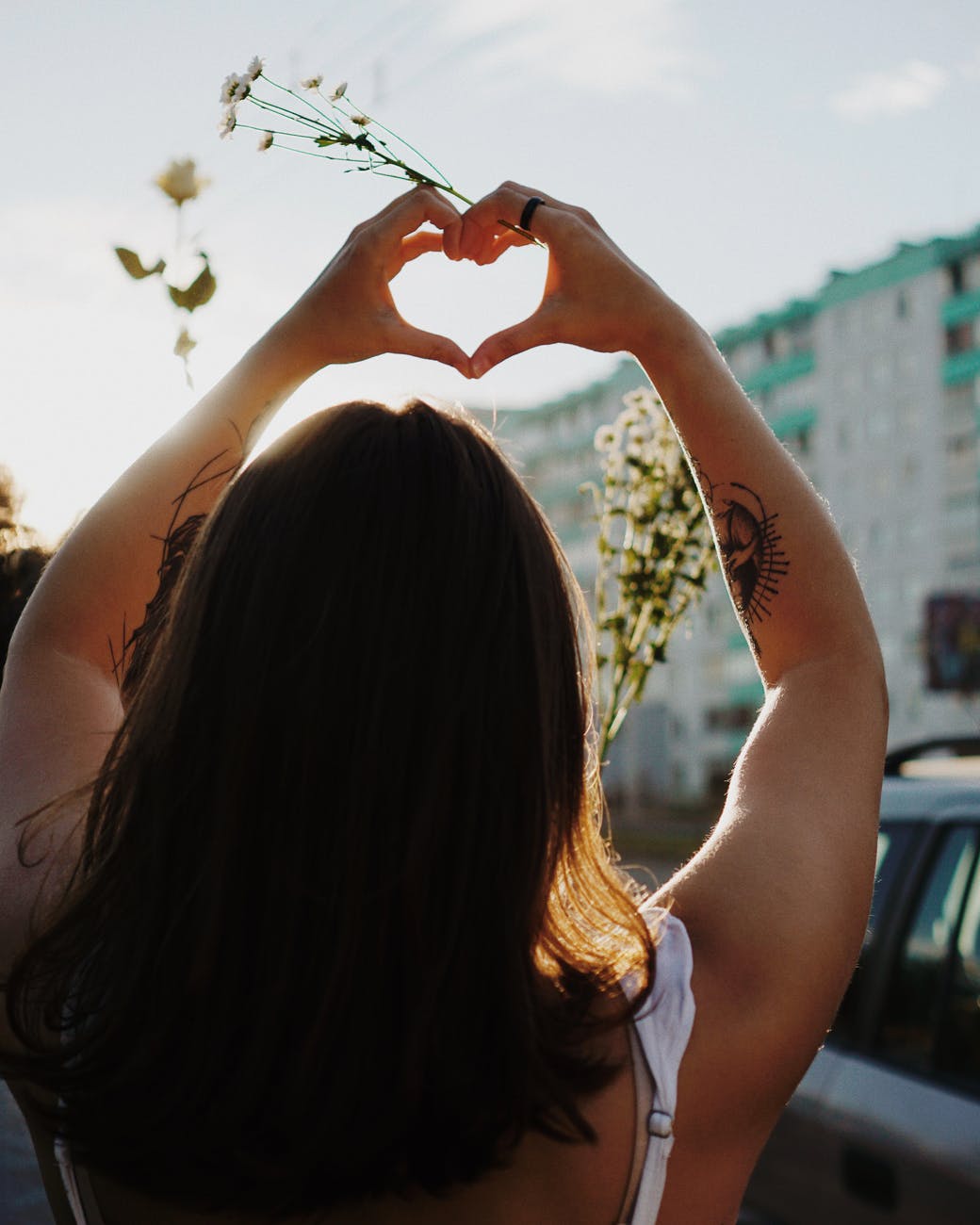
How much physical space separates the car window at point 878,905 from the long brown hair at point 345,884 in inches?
117

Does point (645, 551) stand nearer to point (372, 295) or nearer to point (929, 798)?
point (372, 295)

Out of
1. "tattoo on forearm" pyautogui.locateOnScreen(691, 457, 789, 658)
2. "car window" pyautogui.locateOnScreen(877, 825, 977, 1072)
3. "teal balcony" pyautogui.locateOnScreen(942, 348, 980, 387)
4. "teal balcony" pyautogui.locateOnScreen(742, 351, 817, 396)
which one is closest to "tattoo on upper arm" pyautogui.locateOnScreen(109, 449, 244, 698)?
"tattoo on forearm" pyautogui.locateOnScreen(691, 457, 789, 658)

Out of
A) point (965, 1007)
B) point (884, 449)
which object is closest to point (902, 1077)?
point (965, 1007)

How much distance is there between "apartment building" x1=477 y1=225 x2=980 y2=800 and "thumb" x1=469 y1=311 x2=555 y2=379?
43.1m

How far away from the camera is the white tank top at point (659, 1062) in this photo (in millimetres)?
1080

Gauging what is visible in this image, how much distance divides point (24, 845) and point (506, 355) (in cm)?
65

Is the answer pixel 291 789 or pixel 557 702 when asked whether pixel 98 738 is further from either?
pixel 557 702

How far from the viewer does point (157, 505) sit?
140 centimetres

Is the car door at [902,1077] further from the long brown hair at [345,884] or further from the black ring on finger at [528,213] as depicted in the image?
the black ring on finger at [528,213]

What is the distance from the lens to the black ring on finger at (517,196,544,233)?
4.44 feet

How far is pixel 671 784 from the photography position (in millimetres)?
62344

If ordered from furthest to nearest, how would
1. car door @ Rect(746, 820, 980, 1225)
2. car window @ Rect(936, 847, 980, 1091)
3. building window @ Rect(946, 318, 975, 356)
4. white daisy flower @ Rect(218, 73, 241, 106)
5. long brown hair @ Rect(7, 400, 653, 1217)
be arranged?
building window @ Rect(946, 318, 975, 356) < car window @ Rect(936, 847, 980, 1091) < car door @ Rect(746, 820, 980, 1225) < white daisy flower @ Rect(218, 73, 241, 106) < long brown hair @ Rect(7, 400, 653, 1217)

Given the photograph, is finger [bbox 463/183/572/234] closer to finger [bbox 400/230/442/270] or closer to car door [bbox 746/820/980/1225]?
finger [bbox 400/230/442/270]

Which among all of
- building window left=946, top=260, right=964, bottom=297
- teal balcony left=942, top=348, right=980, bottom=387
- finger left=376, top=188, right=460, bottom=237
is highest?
building window left=946, top=260, right=964, bottom=297
